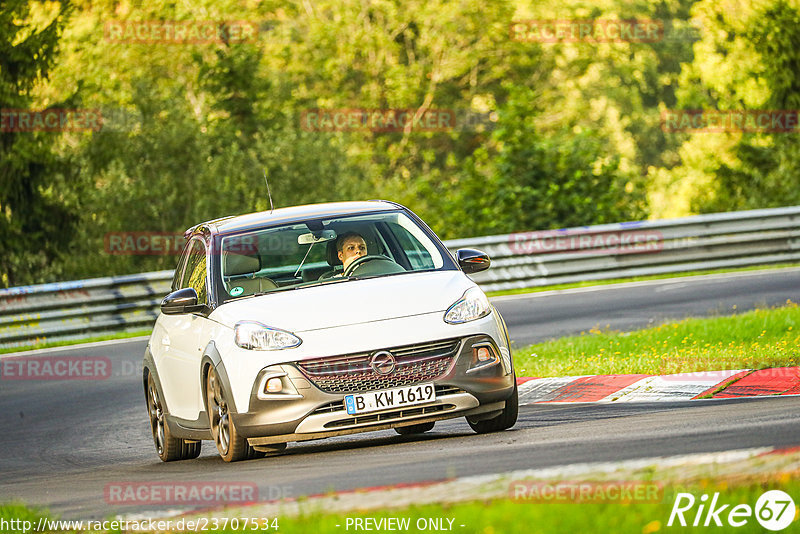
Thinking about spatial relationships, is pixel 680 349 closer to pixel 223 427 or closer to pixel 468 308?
pixel 468 308

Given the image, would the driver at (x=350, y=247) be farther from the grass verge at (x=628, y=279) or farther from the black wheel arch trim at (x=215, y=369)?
the grass verge at (x=628, y=279)

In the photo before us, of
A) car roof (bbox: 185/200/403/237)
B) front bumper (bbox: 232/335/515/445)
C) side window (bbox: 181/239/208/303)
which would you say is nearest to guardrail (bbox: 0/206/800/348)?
side window (bbox: 181/239/208/303)

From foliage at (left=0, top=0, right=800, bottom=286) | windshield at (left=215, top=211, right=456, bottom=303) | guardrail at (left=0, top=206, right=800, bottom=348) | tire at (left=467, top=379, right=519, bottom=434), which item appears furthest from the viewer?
foliage at (left=0, top=0, right=800, bottom=286)

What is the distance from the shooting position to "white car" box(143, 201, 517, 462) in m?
8.23

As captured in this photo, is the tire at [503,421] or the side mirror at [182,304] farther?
the side mirror at [182,304]

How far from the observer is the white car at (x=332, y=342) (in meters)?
8.23

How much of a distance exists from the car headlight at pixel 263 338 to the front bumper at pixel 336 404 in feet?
0.46

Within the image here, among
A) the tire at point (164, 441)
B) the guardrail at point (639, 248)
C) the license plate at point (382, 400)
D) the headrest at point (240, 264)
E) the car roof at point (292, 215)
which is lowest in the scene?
the guardrail at point (639, 248)

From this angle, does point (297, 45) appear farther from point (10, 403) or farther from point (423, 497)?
point (423, 497)

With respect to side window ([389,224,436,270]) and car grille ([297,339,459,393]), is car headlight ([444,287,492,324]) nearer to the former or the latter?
car grille ([297,339,459,393])

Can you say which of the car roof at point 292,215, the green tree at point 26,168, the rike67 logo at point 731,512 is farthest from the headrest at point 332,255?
the green tree at point 26,168

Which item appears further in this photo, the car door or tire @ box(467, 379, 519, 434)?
the car door

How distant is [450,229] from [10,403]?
15.9m

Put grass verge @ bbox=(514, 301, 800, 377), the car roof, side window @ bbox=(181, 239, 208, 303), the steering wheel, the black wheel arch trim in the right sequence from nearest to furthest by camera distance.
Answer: the black wheel arch trim
the steering wheel
side window @ bbox=(181, 239, 208, 303)
the car roof
grass verge @ bbox=(514, 301, 800, 377)
